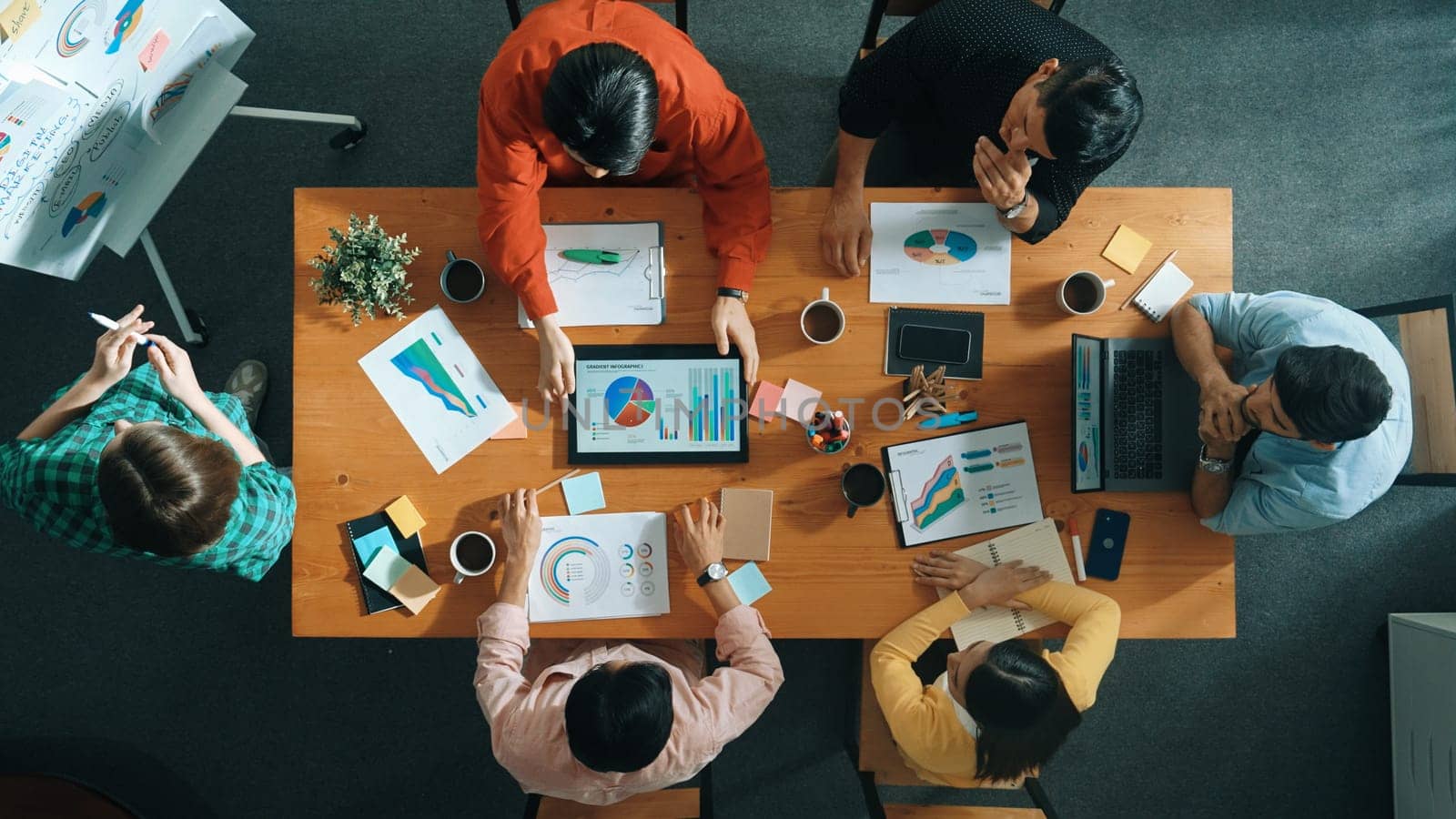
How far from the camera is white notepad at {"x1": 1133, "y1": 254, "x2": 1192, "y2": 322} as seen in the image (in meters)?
1.67

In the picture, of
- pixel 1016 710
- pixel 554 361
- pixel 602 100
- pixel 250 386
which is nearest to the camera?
pixel 602 100

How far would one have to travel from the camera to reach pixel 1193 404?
1665mm

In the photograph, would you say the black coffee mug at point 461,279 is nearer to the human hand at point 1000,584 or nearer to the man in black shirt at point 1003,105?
the man in black shirt at point 1003,105

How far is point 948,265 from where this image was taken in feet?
5.50

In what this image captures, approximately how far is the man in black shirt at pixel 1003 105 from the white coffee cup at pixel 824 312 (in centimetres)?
9

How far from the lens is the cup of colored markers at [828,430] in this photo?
5.22 ft

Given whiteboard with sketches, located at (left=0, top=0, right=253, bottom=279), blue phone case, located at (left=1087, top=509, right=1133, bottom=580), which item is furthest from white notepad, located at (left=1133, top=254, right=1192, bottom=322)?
whiteboard with sketches, located at (left=0, top=0, right=253, bottom=279)

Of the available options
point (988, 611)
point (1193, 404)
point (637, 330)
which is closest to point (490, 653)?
point (637, 330)

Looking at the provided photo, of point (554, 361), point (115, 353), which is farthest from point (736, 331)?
point (115, 353)

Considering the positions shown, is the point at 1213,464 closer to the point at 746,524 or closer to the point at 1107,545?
the point at 1107,545

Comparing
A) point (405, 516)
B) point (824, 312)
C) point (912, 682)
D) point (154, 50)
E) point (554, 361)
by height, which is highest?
point (154, 50)

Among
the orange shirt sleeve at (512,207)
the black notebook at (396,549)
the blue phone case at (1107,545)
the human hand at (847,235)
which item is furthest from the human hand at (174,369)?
the blue phone case at (1107,545)

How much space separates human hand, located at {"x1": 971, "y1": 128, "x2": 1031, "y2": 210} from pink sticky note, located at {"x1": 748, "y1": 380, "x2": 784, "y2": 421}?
585 mm

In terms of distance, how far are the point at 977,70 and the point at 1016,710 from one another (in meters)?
1.30
